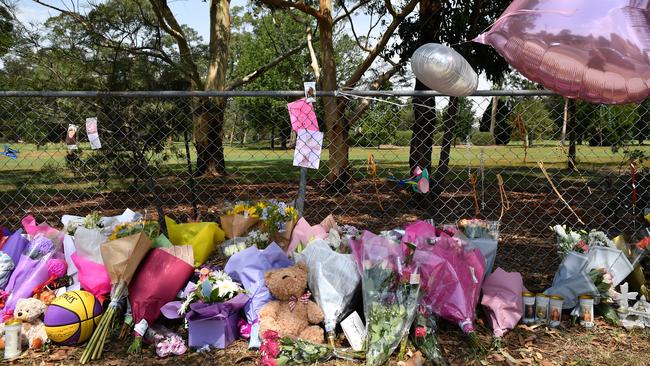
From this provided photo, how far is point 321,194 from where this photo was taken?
366 inches

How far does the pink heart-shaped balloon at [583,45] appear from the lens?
292 cm

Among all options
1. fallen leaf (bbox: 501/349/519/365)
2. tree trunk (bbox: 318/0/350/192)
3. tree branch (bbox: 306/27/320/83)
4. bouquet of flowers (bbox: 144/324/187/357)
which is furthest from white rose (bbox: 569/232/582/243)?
tree branch (bbox: 306/27/320/83)

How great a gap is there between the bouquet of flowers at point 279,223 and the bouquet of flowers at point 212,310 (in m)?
0.76

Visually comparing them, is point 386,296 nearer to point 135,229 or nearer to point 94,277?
point 135,229

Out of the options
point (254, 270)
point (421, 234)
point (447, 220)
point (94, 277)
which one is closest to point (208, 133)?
point (447, 220)

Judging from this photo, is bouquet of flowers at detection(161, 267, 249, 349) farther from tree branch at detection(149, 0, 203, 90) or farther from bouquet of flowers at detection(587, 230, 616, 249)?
tree branch at detection(149, 0, 203, 90)

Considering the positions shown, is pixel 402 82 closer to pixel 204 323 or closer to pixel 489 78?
pixel 489 78

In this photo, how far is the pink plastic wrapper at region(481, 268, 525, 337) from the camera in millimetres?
3254

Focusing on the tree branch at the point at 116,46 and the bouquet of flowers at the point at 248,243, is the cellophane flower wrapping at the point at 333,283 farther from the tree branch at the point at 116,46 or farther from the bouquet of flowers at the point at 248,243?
the tree branch at the point at 116,46

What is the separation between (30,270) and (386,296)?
2.50 meters

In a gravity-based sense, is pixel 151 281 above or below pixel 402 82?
below

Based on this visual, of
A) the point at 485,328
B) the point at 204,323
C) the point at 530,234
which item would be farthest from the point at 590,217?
the point at 204,323

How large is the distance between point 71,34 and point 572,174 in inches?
456

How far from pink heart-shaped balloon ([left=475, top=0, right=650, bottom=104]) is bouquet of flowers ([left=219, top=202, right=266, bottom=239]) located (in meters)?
2.17
